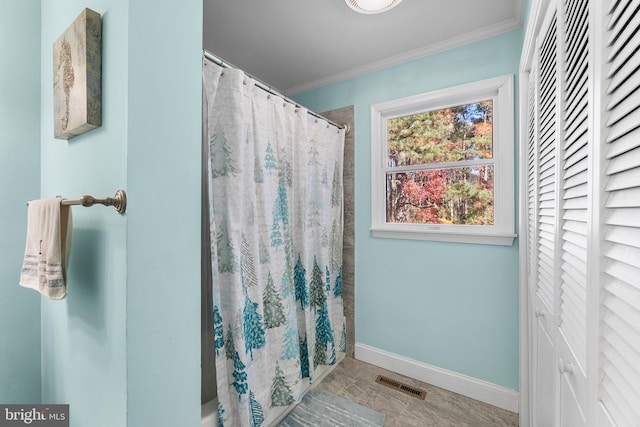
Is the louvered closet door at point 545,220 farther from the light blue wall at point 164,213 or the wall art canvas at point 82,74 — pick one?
the wall art canvas at point 82,74

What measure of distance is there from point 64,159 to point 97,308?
0.62 metres

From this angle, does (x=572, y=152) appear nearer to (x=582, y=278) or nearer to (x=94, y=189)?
(x=582, y=278)

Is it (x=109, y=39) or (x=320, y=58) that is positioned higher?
(x=320, y=58)

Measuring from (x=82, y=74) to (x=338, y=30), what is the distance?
4.92ft

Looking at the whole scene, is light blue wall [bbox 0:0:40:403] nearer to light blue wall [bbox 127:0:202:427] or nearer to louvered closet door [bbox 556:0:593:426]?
light blue wall [bbox 127:0:202:427]

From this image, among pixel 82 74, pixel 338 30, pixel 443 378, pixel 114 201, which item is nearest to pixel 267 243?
pixel 114 201

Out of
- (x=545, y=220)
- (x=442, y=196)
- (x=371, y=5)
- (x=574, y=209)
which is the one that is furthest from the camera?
(x=442, y=196)

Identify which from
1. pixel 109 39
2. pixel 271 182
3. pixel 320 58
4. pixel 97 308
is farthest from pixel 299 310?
pixel 320 58

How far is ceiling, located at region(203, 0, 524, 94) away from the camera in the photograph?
156 cm

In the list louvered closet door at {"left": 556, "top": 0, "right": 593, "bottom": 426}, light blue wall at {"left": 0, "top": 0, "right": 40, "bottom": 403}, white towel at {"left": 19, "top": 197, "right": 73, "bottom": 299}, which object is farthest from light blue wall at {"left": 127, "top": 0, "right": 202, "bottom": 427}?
louvered closet door at {"left": 556, "top": 0, "right": 593, "bottom": 426}

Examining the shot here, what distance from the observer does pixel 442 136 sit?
6.58 feet

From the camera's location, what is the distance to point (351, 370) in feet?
6.90

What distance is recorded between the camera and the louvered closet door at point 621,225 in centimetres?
40

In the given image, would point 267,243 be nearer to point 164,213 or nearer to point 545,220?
point 164,213
